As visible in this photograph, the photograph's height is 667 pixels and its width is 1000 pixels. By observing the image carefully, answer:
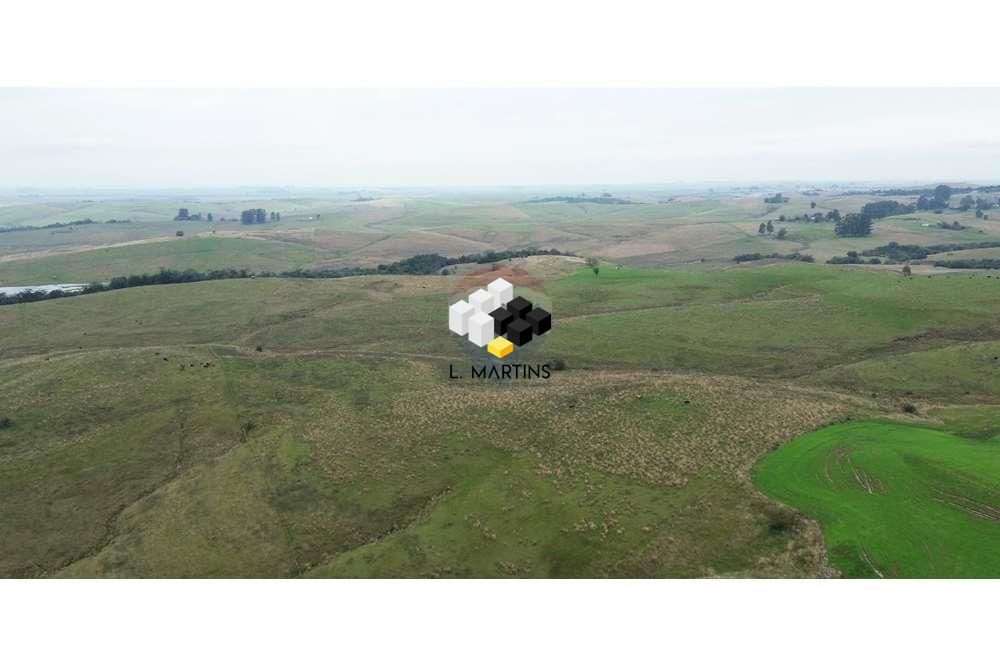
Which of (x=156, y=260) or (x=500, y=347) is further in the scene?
(x=156, y=260)

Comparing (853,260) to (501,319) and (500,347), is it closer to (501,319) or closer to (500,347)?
(500,347)

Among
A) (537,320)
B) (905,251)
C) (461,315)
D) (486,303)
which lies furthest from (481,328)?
(905,251)

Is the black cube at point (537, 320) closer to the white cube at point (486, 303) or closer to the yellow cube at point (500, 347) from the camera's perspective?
the yellow cube at point (500, 347)

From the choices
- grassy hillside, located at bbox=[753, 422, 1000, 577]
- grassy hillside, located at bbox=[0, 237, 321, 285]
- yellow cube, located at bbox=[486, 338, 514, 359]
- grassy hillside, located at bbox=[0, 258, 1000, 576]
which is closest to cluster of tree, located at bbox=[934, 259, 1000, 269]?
grassy hillside, located at bbox=[0, 258, 1000, 576]

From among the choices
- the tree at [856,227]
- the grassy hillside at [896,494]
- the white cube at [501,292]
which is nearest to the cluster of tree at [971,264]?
the tree at [856,227]

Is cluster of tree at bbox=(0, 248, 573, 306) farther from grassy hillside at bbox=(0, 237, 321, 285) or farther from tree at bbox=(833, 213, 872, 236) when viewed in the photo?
tree at bbox=(833, 213, 872, 236)

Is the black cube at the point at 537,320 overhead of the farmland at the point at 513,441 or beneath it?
overhead
